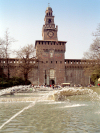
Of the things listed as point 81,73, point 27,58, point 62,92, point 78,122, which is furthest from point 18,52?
point 78,122

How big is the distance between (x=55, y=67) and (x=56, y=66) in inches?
12.7

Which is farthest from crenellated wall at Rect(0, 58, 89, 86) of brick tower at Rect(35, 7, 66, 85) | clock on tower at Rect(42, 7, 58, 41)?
clock on tower at Rect(42, 7, 58, 41)

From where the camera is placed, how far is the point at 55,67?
44.1 meters

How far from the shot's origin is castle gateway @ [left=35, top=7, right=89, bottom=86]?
143 ft

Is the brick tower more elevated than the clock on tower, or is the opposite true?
the clock on tower

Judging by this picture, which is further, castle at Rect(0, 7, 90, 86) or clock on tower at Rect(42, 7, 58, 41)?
clock on tower at Rect(42, 7, 58, 41)

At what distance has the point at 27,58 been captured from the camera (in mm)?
33344

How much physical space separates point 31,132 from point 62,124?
1100 millimetres

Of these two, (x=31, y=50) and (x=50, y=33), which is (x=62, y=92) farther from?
(x=50, y=33)

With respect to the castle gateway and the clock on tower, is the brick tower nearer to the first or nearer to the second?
the castle gateway

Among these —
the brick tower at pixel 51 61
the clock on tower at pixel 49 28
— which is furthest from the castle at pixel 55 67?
the clock on tower at pixel 49 28

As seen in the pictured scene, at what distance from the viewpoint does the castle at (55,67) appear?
43.4 meters

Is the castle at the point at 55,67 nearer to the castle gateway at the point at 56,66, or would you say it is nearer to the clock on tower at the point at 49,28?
the castle gateway at the point at 56,66

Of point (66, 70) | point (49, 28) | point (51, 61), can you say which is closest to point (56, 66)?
point (51, 61)
